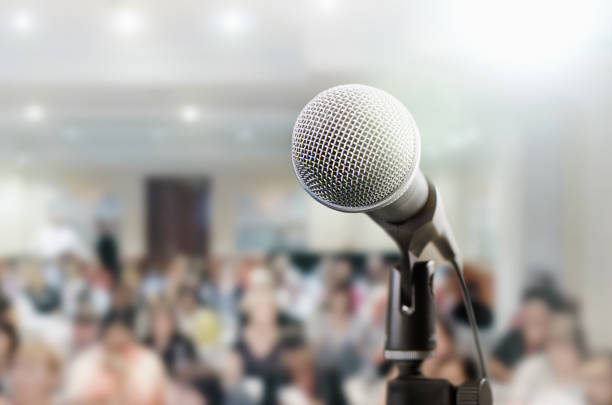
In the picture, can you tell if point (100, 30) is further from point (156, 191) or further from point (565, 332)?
point (565, 332)

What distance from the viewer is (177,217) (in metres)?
1.83

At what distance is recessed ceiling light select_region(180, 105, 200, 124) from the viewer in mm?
1836

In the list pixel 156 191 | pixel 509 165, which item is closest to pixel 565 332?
pixel 509 165

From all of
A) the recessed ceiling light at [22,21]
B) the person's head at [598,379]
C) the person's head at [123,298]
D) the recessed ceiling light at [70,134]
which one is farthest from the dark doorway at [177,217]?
the person's head at [598,379]

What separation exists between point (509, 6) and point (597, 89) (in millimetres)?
342

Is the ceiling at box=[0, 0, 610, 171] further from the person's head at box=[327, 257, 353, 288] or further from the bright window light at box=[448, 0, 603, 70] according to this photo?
the person's head at box=[327, 257, 353, 288]

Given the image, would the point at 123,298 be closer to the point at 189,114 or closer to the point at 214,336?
the point at 214,336

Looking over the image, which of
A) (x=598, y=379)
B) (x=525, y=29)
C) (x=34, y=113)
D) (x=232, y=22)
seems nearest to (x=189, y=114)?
(x=232, y=22)

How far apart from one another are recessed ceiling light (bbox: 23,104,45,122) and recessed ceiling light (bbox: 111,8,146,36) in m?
0.33

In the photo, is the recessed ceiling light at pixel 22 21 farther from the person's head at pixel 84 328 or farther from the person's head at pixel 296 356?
the person's head at pixel 296 356

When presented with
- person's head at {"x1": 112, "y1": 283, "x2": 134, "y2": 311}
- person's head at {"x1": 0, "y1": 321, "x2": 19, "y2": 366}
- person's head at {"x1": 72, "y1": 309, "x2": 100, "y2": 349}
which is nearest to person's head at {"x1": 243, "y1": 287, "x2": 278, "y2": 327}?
person's head at {"x1": 112, "y1": 283, "x2": 134, "y2": 311}

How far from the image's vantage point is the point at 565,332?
5.74 ft

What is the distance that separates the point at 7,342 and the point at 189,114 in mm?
841

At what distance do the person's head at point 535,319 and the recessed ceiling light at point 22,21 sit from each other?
1.61 metres
